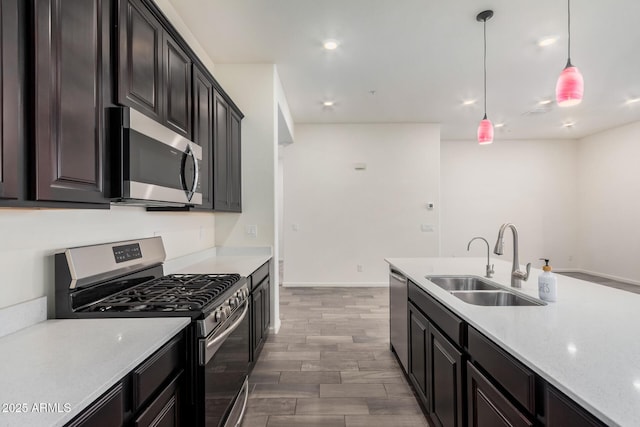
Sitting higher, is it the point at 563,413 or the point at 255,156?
the point at 255,156

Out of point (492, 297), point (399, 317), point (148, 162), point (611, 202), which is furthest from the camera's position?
point (611, 202)

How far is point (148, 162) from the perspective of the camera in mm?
1531

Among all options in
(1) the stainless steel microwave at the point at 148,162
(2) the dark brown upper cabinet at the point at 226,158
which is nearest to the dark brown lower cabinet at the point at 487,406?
(1) the stainless steel microwave at the point at 148,162

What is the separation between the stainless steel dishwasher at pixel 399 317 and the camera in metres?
2.50

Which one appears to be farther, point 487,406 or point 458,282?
point 458,282

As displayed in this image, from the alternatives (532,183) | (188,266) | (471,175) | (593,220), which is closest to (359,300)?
(188,266)

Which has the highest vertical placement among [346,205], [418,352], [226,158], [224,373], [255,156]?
[255,156]

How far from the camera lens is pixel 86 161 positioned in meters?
1.20

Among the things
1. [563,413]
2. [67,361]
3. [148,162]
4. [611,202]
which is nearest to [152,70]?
[148,162]

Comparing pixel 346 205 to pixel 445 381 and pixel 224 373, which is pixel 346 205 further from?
pixel 224 373

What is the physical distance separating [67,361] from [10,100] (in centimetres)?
79

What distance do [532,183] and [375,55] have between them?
5.52 metres

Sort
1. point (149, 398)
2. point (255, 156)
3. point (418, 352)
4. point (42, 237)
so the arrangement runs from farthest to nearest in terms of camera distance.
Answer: point (255, 156)
point (418, 352)
point (42, 237)
point (149, 398)

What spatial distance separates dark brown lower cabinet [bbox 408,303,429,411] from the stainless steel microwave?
66.7 inches
